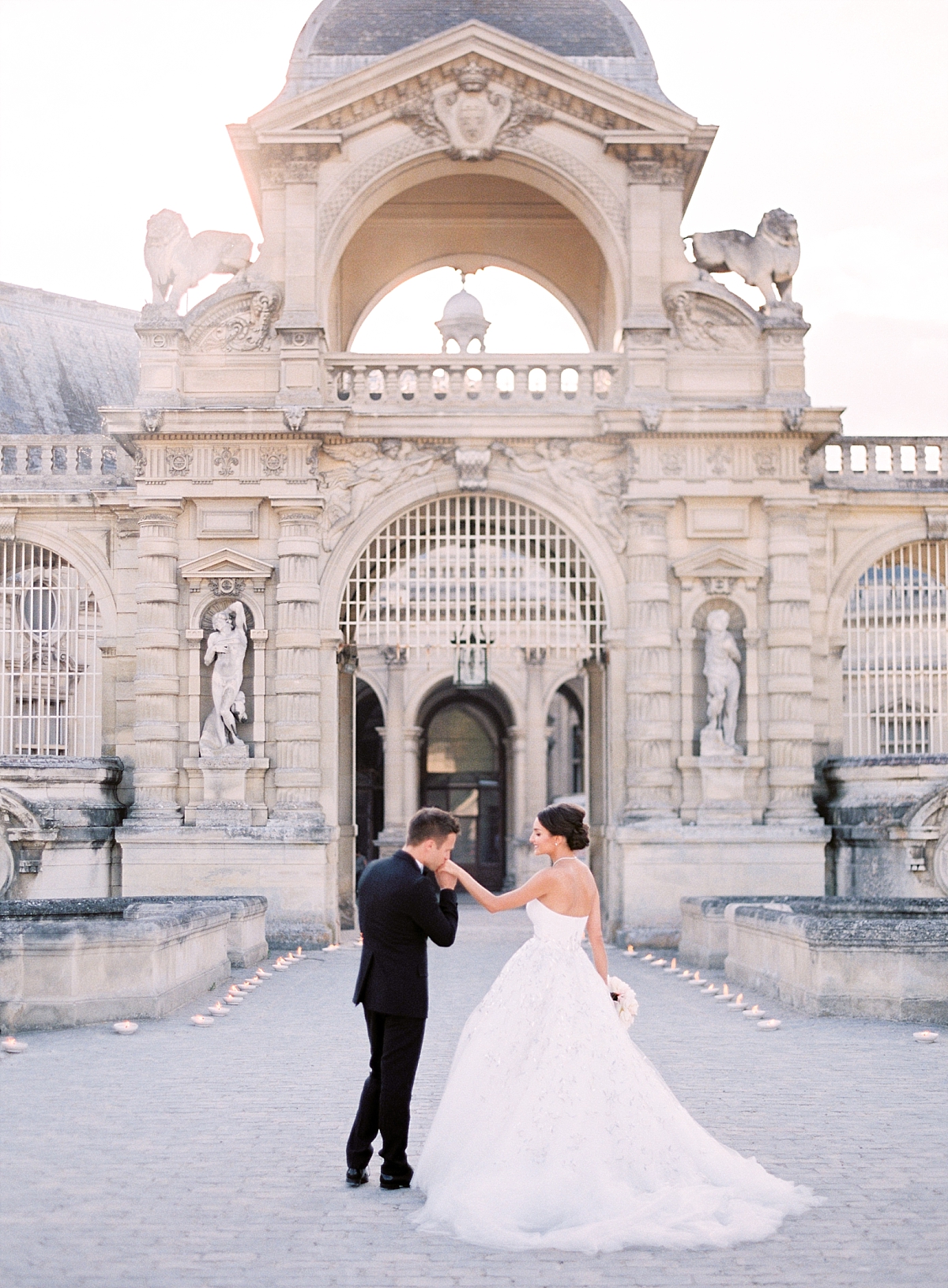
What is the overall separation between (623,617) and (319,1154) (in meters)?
12.9

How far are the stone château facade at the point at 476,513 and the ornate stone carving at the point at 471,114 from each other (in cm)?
3

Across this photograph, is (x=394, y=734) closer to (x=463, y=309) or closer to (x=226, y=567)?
(x=463, y=309)

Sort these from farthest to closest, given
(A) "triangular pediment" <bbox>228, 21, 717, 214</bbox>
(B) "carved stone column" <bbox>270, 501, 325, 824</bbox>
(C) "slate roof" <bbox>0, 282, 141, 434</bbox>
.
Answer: (C) "slate roof" <bbox>0, 282, 141, 434</bbox> < (A) "triangular pediment" <bbox>228, 21, 717, 214</bbox> < (B) "carved stone column" <bbox>270, 501, 325, 824</bbox>

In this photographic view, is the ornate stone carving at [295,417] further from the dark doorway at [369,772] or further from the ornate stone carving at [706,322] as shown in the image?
the dark doorway at [369,772]

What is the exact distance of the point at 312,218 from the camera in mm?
20188

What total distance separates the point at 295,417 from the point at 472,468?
222 centimetres

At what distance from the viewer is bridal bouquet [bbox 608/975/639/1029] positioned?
23.0 feet

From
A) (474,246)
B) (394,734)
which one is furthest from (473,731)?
(474,246)

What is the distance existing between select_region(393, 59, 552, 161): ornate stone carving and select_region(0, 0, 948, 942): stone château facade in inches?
1.3

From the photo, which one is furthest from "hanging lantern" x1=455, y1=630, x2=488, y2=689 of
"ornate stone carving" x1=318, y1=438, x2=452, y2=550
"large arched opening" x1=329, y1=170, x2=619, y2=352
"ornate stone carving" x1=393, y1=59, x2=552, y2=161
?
"ornate stone carving" x1=393, y1=59, x2=552, y2=161

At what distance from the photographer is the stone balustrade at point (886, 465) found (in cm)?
2114

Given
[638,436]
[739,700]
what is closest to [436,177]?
[638,436]

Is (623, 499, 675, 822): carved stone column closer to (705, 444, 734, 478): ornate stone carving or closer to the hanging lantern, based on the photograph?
(705, 444, 734, 478): ornate stone carving

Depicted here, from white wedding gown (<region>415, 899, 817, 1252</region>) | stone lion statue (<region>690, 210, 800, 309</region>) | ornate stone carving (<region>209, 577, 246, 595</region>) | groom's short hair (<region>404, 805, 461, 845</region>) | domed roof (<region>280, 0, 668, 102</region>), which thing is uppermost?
domed roof (<region>280, 0, 668, 102</region>)
